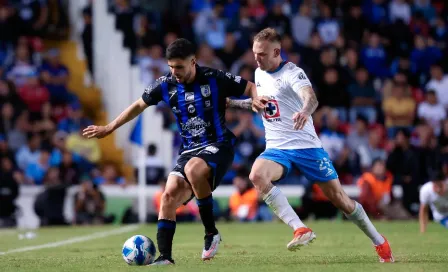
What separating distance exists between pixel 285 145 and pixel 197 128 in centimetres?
94

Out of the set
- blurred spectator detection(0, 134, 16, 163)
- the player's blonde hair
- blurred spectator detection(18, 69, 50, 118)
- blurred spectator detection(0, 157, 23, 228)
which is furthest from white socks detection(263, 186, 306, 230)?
blurred spectator detection(18, 69, 50, 118)

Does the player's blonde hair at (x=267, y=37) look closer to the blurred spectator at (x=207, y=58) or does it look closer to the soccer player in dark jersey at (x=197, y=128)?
the soccer player in dark jersey at (x=197, y=128)

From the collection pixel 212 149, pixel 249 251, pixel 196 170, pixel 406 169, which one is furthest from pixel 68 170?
pixel 196 170

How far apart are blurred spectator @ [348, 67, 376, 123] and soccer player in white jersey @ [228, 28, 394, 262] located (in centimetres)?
1390

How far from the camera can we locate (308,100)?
32.0 feet

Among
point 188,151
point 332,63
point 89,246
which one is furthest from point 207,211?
point 332,63

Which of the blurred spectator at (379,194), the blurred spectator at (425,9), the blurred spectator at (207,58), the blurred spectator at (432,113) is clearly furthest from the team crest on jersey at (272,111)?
the blurred spectator at (425,9)

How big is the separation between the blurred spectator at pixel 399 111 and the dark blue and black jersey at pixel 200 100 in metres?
13.9

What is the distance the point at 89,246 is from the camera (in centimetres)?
1436

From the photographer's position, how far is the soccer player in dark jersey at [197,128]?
33.3ft

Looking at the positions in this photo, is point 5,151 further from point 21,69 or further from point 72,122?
point 21,69

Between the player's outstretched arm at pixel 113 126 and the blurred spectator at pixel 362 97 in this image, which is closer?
the player's outstretched arm at pixel 113 126

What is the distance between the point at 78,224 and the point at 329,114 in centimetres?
637

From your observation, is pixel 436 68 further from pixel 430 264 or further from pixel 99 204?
pixel 430 264
